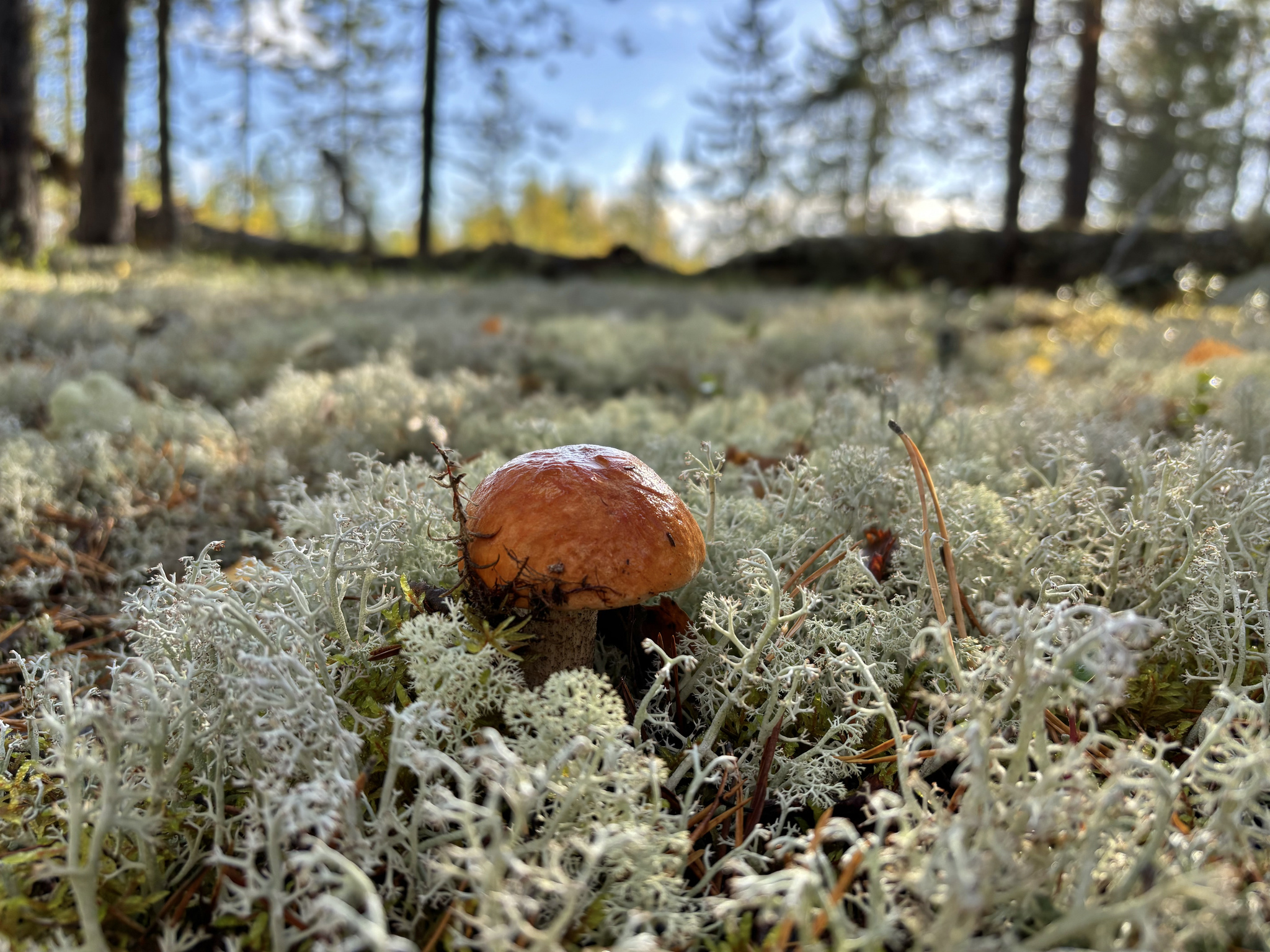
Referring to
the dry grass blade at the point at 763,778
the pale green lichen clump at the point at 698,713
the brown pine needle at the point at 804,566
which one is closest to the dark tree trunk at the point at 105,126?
the pale green lichen clump at the point at 698,713

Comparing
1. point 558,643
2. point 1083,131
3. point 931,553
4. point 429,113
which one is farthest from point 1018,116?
point 558,643

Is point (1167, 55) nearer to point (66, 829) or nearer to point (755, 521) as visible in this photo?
point (755, 521)

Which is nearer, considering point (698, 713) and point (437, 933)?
point (437, 933)

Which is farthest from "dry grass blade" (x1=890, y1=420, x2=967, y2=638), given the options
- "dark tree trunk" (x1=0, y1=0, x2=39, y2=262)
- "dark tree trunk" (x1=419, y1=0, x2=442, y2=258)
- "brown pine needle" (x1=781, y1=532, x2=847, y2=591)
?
"dark tree trunk" (x1=419, y1=0, x2=442, y2=258)

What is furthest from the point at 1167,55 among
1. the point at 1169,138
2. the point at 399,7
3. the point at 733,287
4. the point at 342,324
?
the point at 342,324

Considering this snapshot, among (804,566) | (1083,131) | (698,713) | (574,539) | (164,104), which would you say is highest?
(1083,131)

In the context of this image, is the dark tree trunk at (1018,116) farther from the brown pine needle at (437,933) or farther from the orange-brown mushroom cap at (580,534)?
the brown pine needle at (437,933)

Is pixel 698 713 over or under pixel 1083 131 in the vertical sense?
under

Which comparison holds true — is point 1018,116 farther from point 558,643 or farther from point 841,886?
point 841,886
